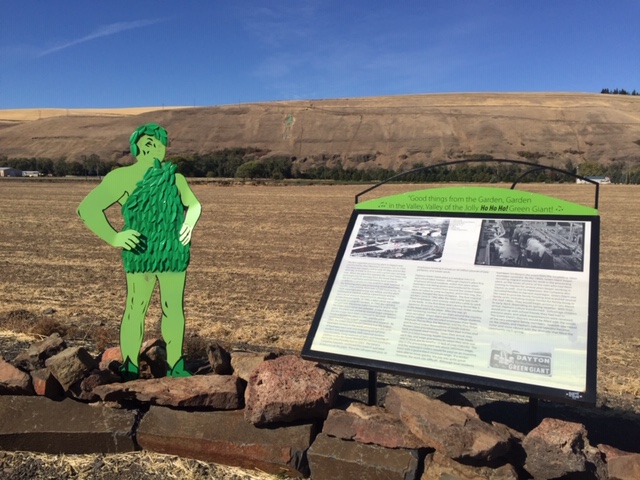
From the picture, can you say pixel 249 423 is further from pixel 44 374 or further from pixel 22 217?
pixel 22 217

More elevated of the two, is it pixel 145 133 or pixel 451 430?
pixel 145 133

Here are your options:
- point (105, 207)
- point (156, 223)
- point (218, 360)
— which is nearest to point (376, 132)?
point (156, 223)

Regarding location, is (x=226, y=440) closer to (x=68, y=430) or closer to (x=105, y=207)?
(x=68, y=430)

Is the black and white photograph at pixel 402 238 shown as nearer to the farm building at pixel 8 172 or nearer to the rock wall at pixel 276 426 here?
the rock wall at pixel 276 426

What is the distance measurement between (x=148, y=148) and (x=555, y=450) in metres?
4.05

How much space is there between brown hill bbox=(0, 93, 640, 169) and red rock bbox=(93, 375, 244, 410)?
82173 millimetres

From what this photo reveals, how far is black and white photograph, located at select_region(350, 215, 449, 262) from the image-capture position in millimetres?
4332

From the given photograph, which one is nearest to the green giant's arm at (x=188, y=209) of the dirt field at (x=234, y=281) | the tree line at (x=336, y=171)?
the dirt field at (x=234, y=281)

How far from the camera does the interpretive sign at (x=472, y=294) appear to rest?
139 inches

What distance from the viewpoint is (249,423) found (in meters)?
4.07

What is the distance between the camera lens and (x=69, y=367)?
4.45 meters

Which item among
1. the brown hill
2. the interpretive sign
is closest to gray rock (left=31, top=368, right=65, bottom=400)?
the interpretive sign

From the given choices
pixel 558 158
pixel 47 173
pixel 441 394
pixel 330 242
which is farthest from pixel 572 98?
pixel 441 394

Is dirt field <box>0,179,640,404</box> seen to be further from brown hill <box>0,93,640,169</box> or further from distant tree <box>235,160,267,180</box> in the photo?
brown hill <box>0,93,640,169</box>
